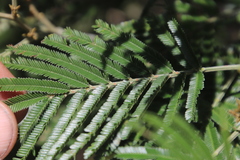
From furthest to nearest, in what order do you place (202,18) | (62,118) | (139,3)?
(139,3) < (202,18) < (62,118)

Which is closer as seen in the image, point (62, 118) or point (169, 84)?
point (62, 118)

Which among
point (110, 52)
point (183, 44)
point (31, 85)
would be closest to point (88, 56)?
point (110, 52)

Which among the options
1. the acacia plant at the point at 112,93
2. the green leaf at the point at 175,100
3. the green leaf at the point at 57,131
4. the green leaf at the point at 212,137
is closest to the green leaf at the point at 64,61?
the acacia plant at the point at 112,93

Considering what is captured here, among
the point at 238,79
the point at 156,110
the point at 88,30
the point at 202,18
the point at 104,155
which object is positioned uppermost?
the point at 88,30

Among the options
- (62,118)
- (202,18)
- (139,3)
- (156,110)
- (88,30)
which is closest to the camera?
(62,118)

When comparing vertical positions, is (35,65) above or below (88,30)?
below

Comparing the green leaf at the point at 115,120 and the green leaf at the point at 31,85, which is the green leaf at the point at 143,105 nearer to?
the green leaf at the point at 115,120

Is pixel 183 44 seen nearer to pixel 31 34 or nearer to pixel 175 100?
pixel 175 100

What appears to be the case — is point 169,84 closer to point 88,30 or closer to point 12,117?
point 12,117

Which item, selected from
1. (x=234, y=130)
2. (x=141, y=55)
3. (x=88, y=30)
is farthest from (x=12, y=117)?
(x=88, y=30)
